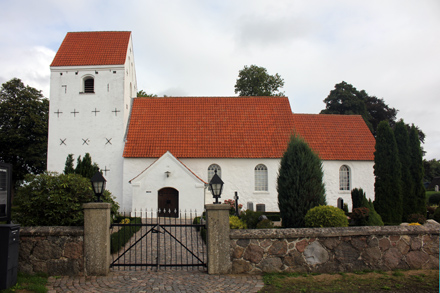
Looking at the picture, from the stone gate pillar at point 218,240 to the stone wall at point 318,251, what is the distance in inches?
6.1

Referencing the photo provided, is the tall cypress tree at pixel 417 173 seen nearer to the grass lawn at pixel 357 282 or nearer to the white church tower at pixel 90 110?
the grass lawn at pixel 357 282

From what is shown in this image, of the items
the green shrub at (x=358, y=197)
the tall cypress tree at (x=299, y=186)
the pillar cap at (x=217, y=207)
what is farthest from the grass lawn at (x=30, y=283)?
the green shrub at (x=358, y=197)

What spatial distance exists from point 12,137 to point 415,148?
29.2m

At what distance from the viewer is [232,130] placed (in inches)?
842

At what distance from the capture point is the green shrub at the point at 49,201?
8.27m

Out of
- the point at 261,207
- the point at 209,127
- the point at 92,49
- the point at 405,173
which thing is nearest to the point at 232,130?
the point at 209,127

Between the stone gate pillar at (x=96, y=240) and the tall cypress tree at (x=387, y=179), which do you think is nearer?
the stone gate pillar at (x=96, y=240)

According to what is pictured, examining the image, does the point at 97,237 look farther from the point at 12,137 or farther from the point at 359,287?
the point at 12,137

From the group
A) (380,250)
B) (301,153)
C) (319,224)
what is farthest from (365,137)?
(380,250)

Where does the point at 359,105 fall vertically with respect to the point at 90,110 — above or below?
above

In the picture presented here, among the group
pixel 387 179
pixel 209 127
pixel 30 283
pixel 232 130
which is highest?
pixel 209 127

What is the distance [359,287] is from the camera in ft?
21.1

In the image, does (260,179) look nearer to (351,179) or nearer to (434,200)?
(351,179)

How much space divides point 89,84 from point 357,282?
1913 cm
